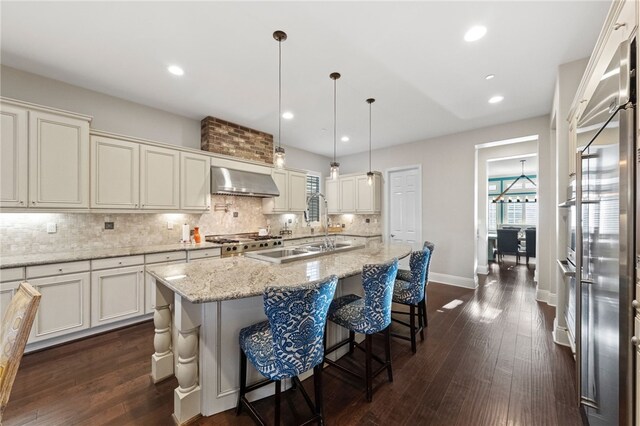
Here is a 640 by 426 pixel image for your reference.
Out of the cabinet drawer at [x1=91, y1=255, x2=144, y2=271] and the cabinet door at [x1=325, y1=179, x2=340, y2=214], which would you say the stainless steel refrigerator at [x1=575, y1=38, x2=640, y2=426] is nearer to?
the cabinet drawer at [x1=91, y1=255, x2=144, y2=271]

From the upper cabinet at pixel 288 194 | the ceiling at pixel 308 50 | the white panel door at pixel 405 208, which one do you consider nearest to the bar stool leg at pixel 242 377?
the ceiling at pixel 308 50

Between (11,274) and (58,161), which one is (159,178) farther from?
(11,274)

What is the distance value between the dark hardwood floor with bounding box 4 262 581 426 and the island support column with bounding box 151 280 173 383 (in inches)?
3.6

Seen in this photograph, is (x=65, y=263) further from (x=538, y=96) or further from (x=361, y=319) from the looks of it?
(x=538, y=96)

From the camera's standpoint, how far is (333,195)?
21.0ft

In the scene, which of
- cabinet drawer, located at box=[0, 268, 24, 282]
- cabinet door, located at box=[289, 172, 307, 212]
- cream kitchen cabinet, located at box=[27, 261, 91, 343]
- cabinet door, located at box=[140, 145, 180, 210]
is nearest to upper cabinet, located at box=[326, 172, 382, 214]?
cabinet door, located at box=[289, 172, 307, 212]

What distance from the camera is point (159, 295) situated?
195 centimetres

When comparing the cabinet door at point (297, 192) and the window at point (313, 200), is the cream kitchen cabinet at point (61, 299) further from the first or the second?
the window at point (313, 200)

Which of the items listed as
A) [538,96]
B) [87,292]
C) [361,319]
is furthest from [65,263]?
[538,96]

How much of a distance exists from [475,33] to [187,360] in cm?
341

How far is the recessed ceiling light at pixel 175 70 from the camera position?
266cm

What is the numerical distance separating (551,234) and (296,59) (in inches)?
170

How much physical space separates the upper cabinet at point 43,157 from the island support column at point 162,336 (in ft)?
6.04

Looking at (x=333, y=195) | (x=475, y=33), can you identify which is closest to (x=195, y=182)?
(x=333, y=195)
